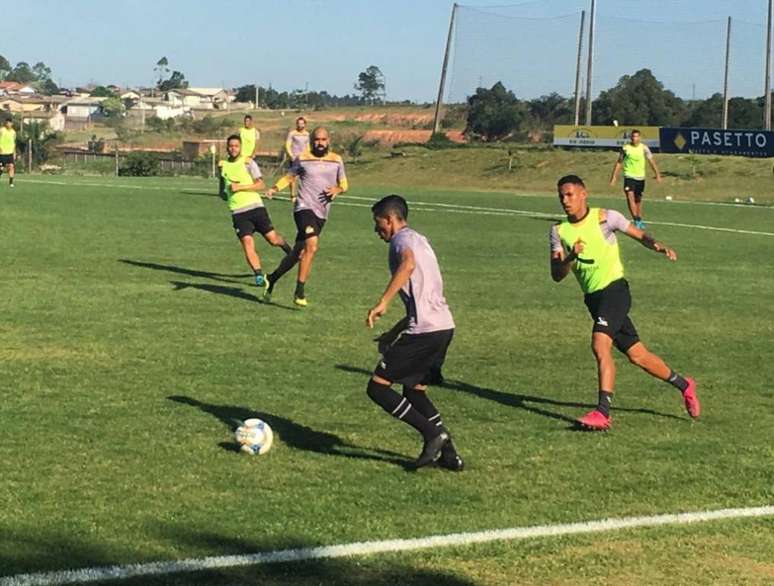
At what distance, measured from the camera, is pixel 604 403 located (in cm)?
827

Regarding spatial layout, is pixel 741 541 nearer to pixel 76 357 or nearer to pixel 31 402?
pixel 31 402

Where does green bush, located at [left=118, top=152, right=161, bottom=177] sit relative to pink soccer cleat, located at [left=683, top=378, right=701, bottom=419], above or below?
above

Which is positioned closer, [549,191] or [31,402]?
[31,402]

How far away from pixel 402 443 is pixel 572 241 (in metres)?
1.90

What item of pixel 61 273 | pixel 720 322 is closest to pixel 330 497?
pixel 720 322

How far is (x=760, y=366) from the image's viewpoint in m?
10.8

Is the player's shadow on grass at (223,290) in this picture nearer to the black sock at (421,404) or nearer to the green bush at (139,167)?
the black sock at (421,404)

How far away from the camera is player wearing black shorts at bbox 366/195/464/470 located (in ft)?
22.7

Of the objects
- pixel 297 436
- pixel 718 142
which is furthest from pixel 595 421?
pixel 718 142

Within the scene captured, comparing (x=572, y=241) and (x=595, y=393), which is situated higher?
(x=572, y=241)

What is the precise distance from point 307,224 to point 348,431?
6077mm

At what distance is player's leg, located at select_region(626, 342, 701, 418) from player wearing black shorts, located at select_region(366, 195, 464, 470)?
2.17 meters

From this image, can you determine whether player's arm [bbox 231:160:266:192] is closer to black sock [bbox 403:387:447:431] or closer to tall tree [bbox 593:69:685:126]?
black sock [bbox 403:387:447:431]

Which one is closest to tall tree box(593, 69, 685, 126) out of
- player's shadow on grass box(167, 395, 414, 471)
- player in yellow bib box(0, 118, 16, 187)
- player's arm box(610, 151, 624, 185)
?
player in yellow bib box(0, 118, 16, 187)
